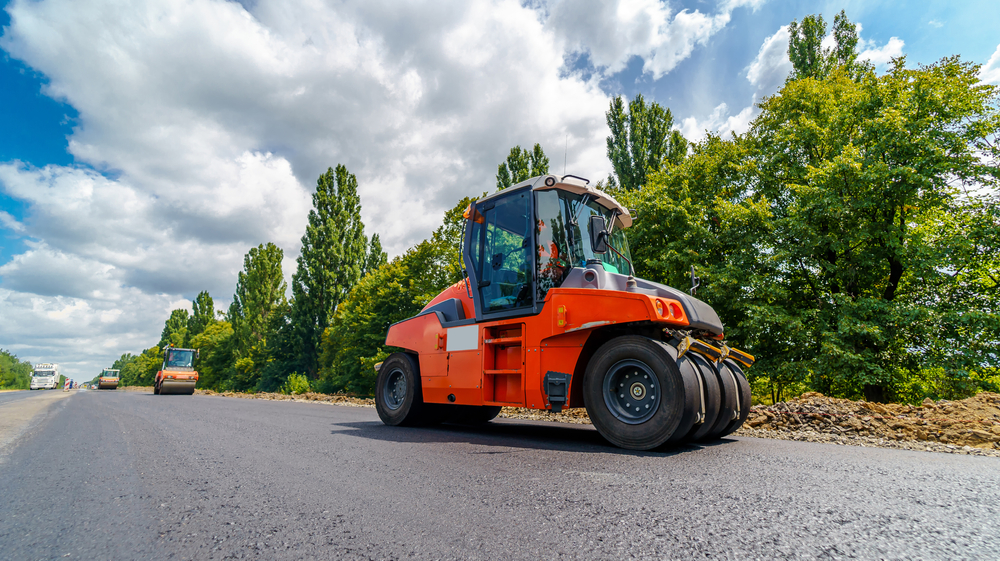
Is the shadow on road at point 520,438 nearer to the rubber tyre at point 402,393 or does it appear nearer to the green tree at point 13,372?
the rubber tyre at point 402,393

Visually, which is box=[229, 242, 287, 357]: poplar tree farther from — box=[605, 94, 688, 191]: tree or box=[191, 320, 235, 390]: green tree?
box=[605, 94, 688, 191]: tree

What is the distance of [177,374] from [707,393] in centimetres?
3048

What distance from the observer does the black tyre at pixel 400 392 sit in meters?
6.72

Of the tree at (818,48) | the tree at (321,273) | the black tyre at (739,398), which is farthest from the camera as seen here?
the tree at (321,273)

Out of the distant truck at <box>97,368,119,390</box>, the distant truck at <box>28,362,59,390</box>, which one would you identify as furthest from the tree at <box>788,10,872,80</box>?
the distant truck at <box>28,362,59,390</box>

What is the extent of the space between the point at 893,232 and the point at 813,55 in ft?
38.8

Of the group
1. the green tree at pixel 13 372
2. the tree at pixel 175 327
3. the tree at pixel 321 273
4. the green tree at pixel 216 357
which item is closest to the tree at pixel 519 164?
the tree at pixel 321 273

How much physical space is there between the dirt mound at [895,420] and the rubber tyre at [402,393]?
480cm

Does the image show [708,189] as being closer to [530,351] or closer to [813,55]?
[813,55]

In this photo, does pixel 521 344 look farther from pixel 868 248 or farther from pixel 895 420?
pixel 868 248

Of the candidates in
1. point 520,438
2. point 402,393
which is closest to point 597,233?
point 520,438

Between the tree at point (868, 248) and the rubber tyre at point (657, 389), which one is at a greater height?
the tree at point (868, 248)

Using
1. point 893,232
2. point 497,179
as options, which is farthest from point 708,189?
point 497,179

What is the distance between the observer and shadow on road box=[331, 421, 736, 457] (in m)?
4.30
